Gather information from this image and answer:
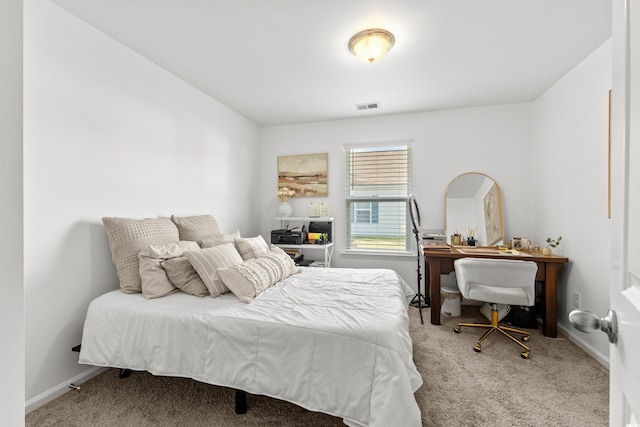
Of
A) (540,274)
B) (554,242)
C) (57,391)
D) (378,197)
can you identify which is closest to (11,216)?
(57,391)

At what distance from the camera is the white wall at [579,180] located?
91.6 inches

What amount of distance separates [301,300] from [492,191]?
116 inches

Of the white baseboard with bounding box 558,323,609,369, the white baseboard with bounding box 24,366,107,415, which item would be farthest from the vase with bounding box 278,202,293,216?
the white baseboard with bounding box 558,323,609,369

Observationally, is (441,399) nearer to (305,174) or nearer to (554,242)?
(554,242)

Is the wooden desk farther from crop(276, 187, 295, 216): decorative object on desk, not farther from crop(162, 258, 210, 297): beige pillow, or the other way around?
crop(162, 258, 210, 297): beige pillow

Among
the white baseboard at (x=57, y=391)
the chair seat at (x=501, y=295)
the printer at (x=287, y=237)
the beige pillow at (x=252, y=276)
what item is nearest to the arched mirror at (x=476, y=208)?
the chair seat at (x=501, y=295)

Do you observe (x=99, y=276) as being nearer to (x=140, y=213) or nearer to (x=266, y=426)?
(x=140, y=213)

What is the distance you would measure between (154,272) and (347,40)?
7.40 ft

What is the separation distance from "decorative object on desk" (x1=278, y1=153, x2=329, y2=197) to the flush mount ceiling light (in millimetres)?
1996

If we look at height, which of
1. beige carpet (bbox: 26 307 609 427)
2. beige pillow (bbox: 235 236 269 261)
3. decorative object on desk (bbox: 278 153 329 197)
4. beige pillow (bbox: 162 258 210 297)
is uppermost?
decorative object on desk (bbox: 278 153 329 197)

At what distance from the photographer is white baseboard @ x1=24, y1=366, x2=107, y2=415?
1.73 metres

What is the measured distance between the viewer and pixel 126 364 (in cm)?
179

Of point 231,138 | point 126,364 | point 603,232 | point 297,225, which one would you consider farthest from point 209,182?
point 603,232

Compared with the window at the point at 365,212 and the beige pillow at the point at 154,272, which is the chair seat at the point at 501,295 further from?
the beige pillow at the point at 154,272
